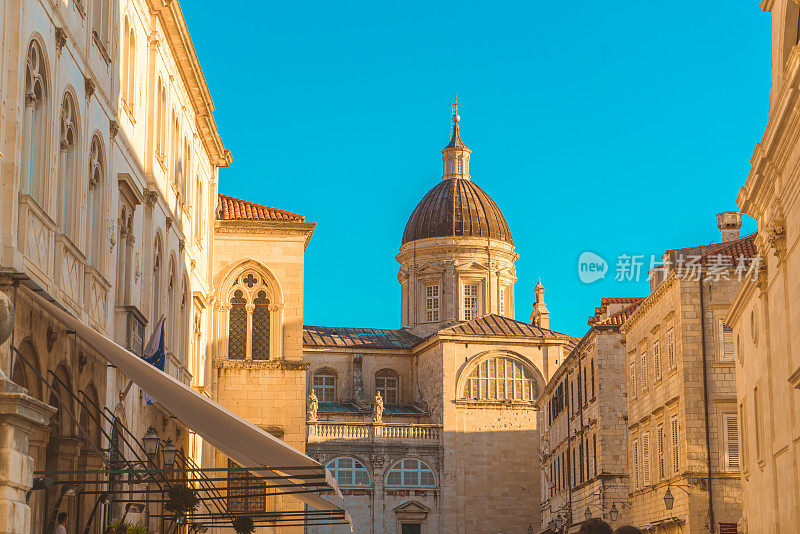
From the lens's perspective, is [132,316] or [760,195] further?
[760,195]

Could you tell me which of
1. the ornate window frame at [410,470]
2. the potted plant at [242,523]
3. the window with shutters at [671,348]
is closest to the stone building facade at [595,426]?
the window with shutters at [671,348]

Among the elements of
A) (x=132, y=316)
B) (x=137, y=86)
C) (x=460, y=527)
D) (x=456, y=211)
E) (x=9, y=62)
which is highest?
(x=456, y=211)

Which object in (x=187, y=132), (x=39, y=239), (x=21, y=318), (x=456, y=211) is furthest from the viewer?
(x=456, y=211)

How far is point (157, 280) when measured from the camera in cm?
2769

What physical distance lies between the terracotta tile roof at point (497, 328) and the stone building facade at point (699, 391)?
3470 cm

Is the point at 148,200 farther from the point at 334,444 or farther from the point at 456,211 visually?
the point at 456,211

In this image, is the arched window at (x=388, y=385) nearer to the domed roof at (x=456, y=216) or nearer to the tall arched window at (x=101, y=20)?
the domed roof at (x=456, y=216)

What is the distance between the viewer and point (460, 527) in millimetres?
65062

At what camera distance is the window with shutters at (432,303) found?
76625 mm

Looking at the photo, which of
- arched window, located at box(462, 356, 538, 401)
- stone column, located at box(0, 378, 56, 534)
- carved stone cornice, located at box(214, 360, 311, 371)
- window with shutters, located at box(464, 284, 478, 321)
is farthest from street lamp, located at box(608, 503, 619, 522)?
window with shutters, located at box(464, 284, 478, 321)

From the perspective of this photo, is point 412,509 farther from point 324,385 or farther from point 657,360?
point 657,360

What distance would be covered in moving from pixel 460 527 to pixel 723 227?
3078 cm

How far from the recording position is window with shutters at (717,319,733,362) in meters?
32.7

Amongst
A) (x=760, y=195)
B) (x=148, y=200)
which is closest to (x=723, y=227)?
(x=760, y=195)
